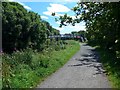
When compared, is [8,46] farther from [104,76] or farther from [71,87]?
[71,87]

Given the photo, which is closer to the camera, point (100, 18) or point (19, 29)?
point (100, 18)

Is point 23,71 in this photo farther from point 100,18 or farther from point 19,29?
point 19,29

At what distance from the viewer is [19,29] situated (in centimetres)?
3125

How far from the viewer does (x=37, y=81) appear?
568 inches

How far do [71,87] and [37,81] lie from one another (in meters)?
1.97

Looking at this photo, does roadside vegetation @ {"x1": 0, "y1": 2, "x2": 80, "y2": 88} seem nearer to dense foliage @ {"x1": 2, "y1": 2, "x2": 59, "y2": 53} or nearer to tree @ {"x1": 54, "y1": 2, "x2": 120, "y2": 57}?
Answer: dense foliage @ {"x1": 2, "y1": 2, "x2": 59, "y2": 53}

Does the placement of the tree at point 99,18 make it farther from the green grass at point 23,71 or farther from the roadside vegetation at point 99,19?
the green grass at point 23,71

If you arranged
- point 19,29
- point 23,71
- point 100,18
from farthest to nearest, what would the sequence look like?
point 19,29, point 23,71, point 100,18

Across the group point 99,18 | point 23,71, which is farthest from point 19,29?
point 99,18

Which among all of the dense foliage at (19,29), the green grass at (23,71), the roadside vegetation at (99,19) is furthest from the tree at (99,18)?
the dense foliage at (19,29)

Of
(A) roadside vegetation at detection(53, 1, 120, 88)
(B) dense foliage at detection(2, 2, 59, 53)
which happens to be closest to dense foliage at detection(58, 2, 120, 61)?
(A) roadside vegetation at detection(53, 1, 120, 88)

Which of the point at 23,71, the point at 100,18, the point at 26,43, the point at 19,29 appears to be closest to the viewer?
the point at 100,18

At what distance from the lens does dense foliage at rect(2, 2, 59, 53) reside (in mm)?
30891

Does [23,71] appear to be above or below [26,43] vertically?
below
